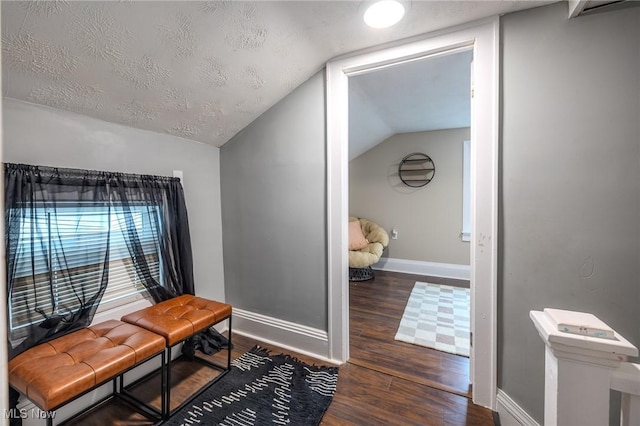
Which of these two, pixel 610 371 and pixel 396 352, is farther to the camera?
pixel 396 352

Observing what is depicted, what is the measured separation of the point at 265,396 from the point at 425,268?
317cm

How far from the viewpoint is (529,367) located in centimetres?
142

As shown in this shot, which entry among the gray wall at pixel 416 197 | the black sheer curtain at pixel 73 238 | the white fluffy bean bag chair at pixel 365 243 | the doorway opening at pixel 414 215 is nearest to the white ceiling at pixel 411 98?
the doorway opening at pixel 414 215

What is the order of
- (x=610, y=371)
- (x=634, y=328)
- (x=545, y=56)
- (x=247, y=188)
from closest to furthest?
1. (x=610, y=371)
2. (x=634, y=328)
3. (x=545, y=56)
4. (x=247, y=188)

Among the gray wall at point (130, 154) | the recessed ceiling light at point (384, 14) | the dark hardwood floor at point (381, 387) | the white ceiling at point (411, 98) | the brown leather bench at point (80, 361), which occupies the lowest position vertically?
the dark hardwood floor at point (381, 387)

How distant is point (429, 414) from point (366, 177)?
3.51 metres

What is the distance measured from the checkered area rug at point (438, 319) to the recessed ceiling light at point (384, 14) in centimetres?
227

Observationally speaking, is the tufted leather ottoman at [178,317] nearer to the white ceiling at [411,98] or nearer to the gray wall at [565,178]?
the gray wall at [565,178]

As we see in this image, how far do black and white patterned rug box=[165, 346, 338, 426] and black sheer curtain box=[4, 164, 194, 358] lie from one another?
755 millimetres

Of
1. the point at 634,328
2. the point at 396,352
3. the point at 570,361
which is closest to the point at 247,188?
the point at 396,352

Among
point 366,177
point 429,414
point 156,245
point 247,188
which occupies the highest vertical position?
point 366,177

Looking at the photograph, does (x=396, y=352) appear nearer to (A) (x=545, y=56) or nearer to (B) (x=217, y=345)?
(B) (x=217, y=345)

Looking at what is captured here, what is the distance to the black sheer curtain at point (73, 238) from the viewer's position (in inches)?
53.8

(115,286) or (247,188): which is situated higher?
(247,188)
